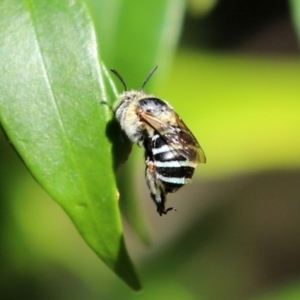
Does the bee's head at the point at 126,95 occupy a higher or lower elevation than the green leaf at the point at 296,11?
lower

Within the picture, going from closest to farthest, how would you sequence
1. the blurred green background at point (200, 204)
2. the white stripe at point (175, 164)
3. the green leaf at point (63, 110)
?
the green leaf at point (63, 110), the white stripe at point (175, 164), the blurred green background at point (200, 204)

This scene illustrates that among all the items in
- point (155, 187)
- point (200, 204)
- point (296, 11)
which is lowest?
point (155, 187)

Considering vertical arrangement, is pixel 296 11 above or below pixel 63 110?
above

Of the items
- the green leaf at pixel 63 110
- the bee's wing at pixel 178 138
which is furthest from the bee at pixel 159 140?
the green leaf at pixel 63 110

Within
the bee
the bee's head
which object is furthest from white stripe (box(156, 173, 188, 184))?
the bee's head

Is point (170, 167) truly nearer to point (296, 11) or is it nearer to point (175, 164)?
point (175, 164)

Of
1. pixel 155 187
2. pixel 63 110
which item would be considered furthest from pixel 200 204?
pixel 63 110

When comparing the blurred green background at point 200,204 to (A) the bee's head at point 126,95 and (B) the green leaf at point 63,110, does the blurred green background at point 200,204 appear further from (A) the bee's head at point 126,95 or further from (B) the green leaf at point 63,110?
(B) the green leaf at point 63,110

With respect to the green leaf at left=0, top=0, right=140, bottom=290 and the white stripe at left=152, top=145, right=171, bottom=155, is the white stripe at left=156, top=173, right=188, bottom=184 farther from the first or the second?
the green leaf at left=0, top=0, right=140, bottom=290
